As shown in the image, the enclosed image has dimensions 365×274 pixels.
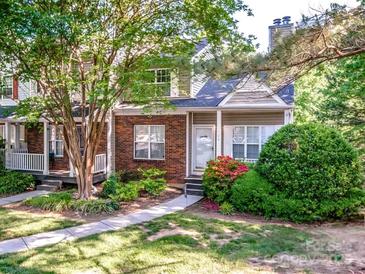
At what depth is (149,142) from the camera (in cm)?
1582

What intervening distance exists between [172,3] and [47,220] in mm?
7580

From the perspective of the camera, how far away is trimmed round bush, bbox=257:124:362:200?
31.8ft

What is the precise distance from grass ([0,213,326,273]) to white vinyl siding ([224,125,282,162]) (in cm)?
553

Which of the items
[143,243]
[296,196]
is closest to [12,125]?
[143,243]

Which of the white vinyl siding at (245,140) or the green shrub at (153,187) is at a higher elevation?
the white vinyl siding at (245,140)

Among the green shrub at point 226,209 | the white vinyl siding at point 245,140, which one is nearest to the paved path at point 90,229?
the green shrub at point 226,209

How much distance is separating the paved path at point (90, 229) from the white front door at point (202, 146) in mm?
3404

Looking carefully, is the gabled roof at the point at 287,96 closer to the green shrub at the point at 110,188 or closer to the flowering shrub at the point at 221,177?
the flowering shrub at the point at 221,177

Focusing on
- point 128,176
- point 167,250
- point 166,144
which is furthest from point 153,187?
point 167,250

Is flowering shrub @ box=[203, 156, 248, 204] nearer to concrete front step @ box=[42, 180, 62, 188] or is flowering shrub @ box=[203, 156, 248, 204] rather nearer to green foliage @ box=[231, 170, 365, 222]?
green foliage @ box=[231, 170, 365, 222]

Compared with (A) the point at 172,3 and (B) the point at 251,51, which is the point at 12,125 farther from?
(B) the point at 251,51

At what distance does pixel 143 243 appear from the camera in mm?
7305

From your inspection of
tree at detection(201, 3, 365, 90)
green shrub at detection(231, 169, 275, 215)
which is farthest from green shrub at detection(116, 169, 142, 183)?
tree at detection(201, 3, 365, 90)

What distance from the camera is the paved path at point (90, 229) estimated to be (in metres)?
7.27
